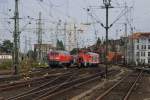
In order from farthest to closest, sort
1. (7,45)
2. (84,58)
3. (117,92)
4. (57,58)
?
(7,45)
(84,58)
(57,58)
(117,92)

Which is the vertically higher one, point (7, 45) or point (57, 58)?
point (7, 45)

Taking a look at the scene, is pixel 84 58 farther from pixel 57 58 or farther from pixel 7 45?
pixel 7 45

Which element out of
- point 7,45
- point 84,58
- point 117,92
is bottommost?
point 117,92

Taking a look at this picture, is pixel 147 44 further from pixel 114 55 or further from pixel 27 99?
pixel 27 99

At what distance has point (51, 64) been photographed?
7669 centimetres

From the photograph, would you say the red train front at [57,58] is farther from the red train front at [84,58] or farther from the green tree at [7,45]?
the green tree at [7,45]

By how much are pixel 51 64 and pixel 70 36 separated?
664 inches

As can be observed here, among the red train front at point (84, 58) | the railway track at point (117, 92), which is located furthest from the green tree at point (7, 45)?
the railway track at point (117, 92)

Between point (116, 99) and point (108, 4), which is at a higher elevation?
point (108, 4)

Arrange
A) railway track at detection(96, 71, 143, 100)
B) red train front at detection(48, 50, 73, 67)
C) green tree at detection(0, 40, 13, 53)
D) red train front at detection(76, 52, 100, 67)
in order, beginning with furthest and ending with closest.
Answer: green tree at detection(0, 40, 13, 53) < red train front at detection(76, 52, 100, 67) < red train front at detection(48, 50, 73, 67) < railway track at detection(96, 71, 143, 100)

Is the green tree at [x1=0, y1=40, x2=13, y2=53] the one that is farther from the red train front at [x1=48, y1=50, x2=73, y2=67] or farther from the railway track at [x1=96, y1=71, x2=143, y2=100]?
the railway track at [x1=96, y1=71, x2=143, y2=100]

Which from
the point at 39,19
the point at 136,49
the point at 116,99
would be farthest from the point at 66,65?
the point at 136,49

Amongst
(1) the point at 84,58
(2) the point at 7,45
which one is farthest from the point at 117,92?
(2) the point at 7,45

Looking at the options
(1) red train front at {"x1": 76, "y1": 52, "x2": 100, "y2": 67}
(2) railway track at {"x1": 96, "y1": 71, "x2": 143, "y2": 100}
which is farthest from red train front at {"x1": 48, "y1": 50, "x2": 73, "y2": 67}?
(2) railway track at {"x1": 96, "y1": 71, "x2": 143, "y2": 100}
